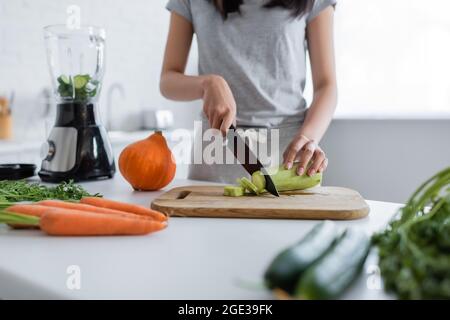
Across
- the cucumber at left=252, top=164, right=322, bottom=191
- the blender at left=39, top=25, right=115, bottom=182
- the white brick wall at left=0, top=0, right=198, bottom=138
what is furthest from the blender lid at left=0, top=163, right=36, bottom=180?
the white brick wall at left=0, top=0, right=198, bottom=138

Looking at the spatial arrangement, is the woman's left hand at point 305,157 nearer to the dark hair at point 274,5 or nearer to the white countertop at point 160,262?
the white countertop at point 160,262

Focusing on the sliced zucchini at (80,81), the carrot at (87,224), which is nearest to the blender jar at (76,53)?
the sliced zucchini at (80,81)

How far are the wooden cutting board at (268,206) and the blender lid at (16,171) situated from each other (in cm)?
56

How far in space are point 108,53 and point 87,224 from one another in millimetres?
2701

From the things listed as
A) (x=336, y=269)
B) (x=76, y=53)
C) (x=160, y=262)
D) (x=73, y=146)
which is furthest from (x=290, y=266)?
(x=76, y=53)

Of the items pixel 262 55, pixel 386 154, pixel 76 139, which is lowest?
pixel 386 154

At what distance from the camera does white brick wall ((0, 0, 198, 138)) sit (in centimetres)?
264

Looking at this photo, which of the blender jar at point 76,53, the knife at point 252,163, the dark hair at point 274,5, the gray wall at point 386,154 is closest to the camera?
the knife at point 252,163

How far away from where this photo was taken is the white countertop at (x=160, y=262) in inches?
20.5

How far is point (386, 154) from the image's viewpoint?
9.17 feet

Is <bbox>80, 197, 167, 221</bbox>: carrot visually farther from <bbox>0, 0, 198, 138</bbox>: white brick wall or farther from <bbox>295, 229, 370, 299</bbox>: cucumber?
<bbox>0, 0, 198, 138</bbox>: white brick wall

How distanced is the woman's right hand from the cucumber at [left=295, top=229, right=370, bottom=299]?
539 millimetres

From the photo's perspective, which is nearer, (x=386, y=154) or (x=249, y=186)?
(x=249, y=186)

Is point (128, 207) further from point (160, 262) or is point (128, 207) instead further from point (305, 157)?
point (305, 157)
